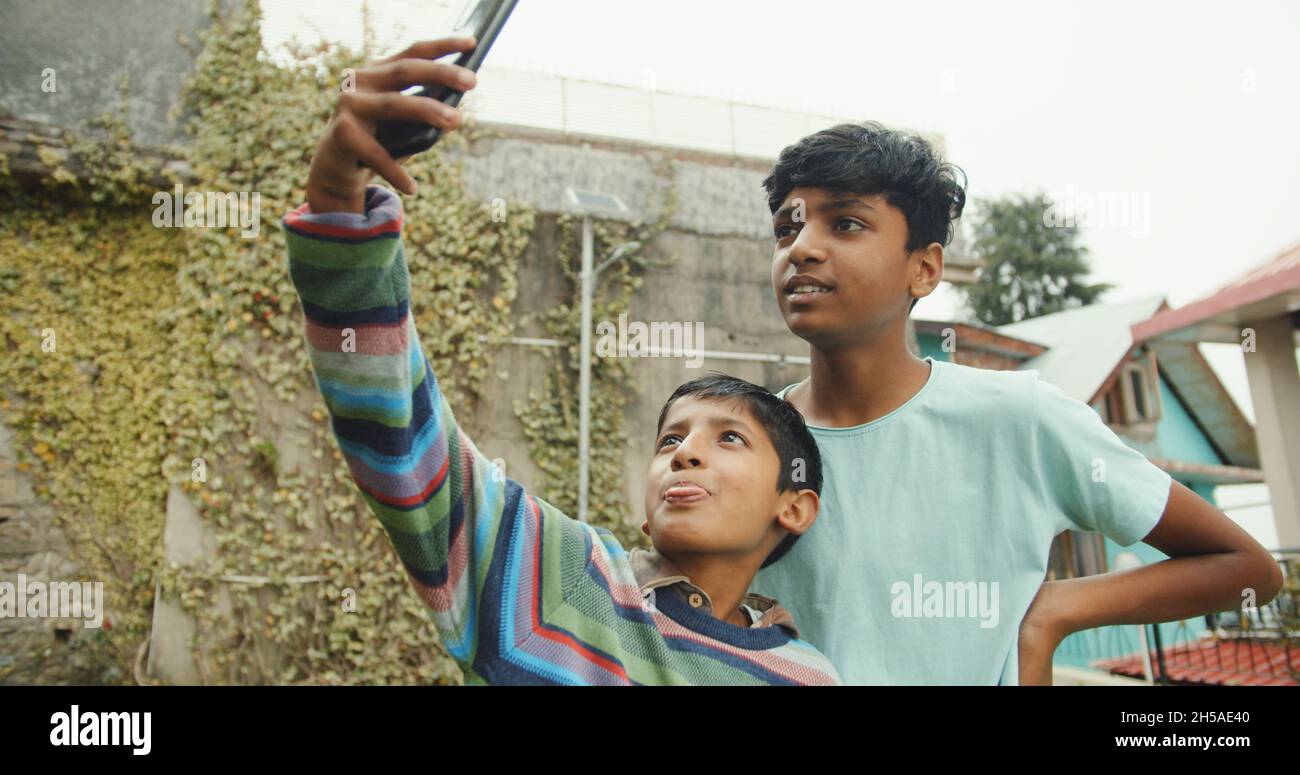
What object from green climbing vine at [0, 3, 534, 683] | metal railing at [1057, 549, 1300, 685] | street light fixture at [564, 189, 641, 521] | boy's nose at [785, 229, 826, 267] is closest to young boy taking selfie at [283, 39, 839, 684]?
boy's nose at [785, 229, 826, 267]

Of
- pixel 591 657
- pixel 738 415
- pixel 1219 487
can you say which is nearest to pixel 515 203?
pixel 738 415

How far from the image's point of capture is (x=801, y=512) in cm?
146

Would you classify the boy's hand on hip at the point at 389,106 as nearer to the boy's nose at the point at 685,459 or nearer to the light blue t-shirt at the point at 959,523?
the boy's nose at the point at 685,459

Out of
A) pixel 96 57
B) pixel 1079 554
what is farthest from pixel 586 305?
pixel 1079 554

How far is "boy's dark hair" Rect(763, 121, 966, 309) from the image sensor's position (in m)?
1.43

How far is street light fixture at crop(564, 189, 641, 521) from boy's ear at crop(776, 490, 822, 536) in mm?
4415

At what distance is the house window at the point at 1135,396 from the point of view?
470 inches

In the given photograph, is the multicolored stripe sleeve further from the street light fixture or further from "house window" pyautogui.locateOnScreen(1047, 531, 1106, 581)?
"house window" pyautogui.locateOnScreen(1047, 531, 1106, 581)

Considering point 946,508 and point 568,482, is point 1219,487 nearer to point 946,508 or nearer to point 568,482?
point 568,482

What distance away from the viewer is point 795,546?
4.87ft

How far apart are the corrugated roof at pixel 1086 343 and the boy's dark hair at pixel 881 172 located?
9.47 metres

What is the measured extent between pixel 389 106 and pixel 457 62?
103 millimetres

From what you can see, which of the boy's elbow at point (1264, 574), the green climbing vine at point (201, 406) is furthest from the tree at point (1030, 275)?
the boy's elbow at point (1264, 574)

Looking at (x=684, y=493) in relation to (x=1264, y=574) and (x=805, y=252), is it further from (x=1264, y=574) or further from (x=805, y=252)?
(x=1264, y=574)
